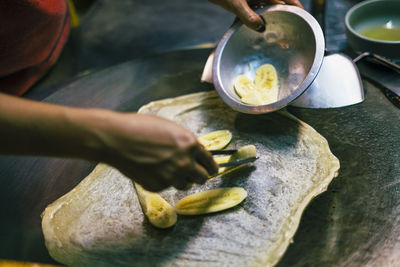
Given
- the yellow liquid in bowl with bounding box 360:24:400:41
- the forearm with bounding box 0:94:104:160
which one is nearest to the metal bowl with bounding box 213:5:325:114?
the yellow liquid in bowl with bounding box 360:24:400:41

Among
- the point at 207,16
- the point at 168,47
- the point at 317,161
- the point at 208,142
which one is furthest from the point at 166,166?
the point at 207,16

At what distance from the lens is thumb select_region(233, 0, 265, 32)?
1402 mm

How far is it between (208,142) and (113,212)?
0.48 m

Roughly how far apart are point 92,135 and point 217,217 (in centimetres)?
55

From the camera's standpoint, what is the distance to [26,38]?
1.60 m

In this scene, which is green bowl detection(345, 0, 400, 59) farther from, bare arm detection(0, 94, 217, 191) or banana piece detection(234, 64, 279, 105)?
bare arm detection(0, 94, 217, 191)

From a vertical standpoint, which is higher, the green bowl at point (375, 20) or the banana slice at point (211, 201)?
the green bowl at point (375, 20)

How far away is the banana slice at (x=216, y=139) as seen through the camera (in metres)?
1.38

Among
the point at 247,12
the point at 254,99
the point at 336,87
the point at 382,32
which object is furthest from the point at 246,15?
the point at 382,32

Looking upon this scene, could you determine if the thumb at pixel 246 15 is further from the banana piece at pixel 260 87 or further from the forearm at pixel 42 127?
the forearm at pixel 42 127

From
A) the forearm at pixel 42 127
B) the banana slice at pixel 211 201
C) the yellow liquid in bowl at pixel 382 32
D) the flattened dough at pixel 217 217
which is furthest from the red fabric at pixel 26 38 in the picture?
the yellow liquid in bowl at pixel 382 32

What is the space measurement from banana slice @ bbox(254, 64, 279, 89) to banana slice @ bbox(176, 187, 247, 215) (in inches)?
21.5

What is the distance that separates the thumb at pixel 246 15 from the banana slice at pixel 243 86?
24 centimetres

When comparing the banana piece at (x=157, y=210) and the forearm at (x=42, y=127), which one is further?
the banana piece at (x=157, y=210)
